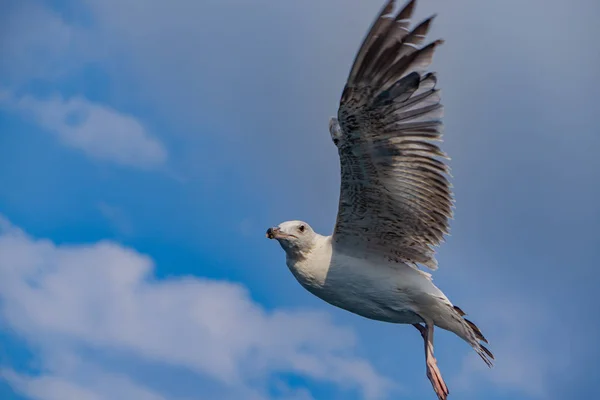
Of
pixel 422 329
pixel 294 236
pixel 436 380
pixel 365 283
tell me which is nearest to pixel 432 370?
pixel 436 380

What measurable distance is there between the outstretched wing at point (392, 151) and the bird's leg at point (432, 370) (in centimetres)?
133

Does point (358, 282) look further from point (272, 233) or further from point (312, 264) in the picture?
point (272, 233)

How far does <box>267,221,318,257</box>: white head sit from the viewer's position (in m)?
13.8

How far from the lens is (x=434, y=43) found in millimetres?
11789

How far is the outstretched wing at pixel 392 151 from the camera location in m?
11.9

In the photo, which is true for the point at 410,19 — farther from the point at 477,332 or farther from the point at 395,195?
the point at 477,332

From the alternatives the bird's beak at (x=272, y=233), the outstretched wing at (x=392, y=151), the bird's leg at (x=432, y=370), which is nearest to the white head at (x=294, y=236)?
the bird's beak at (x=272, y=233)

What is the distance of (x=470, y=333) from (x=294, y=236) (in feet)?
12.6

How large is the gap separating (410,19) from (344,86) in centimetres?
140

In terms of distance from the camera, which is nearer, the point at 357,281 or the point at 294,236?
the point at 294,236

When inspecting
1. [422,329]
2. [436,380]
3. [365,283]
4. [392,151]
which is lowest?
[436,380]

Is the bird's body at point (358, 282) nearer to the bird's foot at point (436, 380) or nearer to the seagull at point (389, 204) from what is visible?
the seagull at point (389, 204)

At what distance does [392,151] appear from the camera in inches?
511

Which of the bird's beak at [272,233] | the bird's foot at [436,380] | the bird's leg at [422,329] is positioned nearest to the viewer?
the bird's beak at [272,233]
